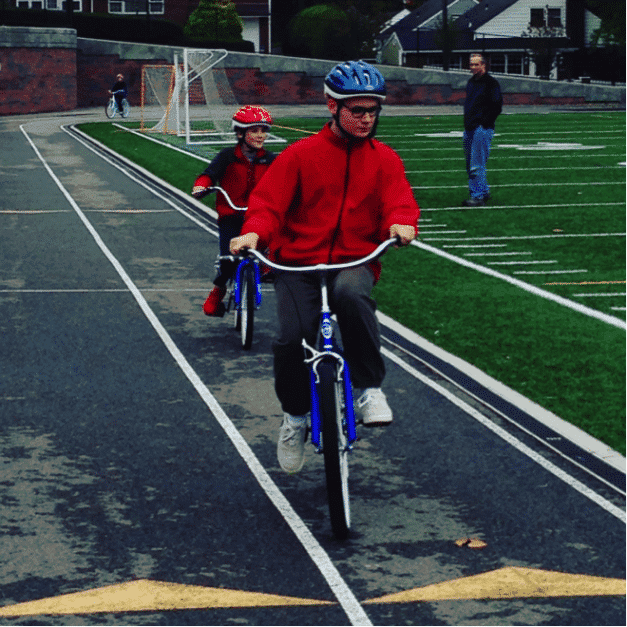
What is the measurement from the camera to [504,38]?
85.1 m

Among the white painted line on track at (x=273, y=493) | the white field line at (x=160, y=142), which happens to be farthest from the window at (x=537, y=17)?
the white painted line on track at (x=273, y=493)

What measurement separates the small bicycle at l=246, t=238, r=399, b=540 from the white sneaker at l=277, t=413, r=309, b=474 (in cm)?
40

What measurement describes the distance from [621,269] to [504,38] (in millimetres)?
75270

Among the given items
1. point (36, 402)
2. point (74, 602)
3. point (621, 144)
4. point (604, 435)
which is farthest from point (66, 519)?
point (621, 144)

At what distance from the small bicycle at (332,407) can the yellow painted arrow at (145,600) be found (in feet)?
Answer: 2.05

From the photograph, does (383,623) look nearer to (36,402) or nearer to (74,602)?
(74,602)

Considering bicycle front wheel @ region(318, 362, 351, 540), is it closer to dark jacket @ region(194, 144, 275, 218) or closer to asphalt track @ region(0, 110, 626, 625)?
asphalt track @ region(0, 110, 626, 625)

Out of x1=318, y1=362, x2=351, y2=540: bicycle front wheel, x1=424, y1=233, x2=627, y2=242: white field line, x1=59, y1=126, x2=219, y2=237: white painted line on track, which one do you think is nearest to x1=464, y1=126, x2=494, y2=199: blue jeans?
x1=424, y1=233, x2=627, y2=242: white field line

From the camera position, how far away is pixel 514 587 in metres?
4.97

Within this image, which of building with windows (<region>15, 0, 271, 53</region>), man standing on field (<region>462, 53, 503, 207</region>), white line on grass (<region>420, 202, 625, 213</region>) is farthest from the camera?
building with windows (<region>15, 0, 271, 53</region>)

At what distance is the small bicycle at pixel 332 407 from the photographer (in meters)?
5.28

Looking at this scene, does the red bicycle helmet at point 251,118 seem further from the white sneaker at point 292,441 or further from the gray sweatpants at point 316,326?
the white sneaker at point 292,441

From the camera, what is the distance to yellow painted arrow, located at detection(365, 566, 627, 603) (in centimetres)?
489

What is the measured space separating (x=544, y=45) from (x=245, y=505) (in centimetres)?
6888
